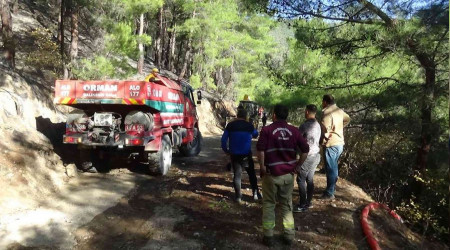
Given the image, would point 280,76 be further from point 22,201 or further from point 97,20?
point 97,20

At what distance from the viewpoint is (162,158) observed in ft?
26.4

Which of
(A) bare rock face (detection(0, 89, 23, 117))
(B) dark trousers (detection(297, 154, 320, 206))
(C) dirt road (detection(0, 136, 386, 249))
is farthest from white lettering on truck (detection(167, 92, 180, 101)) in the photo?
(B) dark trousers (detection(297, 154, 320, 206))

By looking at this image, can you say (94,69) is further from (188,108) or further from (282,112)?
(282,112)

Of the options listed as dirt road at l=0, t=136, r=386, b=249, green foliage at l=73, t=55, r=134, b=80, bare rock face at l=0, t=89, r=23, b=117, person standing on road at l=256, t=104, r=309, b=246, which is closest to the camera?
person standing on road at l=256, t=104, r=309, b=246

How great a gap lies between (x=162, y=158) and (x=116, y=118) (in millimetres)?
1424

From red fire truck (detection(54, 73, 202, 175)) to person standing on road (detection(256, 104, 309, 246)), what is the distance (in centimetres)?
355

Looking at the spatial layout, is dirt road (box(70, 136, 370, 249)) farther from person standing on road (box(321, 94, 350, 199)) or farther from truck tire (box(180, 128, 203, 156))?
truck tire (box(180, 128, 203, 156))

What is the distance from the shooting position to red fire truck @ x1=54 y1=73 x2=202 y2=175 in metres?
7.08

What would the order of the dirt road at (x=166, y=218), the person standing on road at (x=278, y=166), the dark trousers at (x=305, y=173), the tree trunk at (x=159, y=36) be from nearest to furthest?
the person standing on road at (x=278, y=166) → the dirt road at (x=166, y=218) → the dark trousers at (x=305, y=173) → the tree trunk at (x=159, y=36)

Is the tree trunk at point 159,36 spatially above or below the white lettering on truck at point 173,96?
above

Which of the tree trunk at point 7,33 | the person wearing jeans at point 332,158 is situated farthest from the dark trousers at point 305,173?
the tree trunk at point 7,33

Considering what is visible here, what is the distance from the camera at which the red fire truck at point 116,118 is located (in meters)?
7.08

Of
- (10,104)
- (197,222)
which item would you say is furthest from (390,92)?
(10,104)

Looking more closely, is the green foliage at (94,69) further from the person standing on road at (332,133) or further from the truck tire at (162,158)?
the person standing on road at (332,133)
